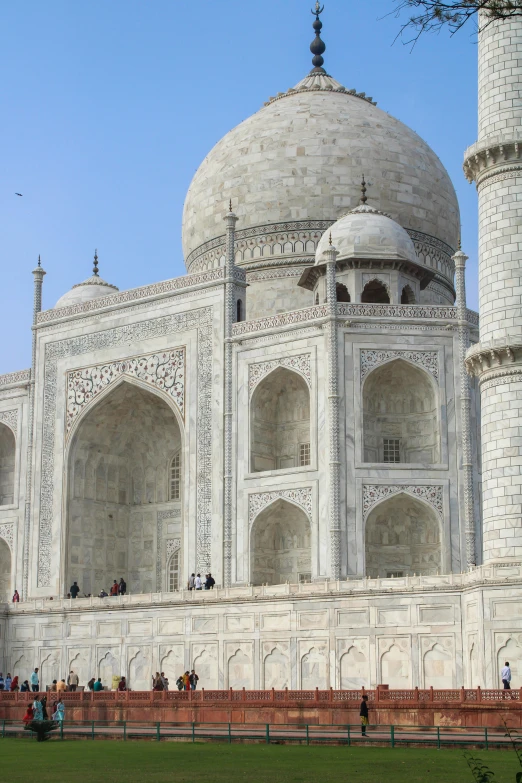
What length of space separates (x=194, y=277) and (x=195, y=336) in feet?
3.99

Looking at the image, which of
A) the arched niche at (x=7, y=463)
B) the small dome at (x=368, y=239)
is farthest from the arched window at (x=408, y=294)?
the arched niche at (x=7, y=463)

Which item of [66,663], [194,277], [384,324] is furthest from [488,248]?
[66,663]

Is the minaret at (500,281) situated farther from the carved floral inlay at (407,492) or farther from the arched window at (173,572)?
the arched window at (173,572)

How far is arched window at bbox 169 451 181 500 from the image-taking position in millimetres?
28062

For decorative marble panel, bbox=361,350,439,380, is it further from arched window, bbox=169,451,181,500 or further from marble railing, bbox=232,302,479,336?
arched window, bbox=169,451,181,500

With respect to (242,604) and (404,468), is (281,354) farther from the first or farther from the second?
(242,604)

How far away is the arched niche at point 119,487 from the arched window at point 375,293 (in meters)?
4.58

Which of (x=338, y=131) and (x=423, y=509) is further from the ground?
(x=338, y=131)

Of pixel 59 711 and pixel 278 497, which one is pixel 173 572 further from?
pixel 59 711

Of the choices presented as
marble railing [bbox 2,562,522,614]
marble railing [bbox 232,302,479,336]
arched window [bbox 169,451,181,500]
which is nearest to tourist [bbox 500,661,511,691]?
marble railing [bbox 2,562,522,614]

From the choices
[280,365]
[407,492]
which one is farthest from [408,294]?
[407,492]

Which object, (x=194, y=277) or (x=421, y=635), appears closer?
(x=421, y=635)

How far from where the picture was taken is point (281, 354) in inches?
936

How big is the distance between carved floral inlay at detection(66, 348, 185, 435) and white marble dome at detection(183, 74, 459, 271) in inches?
158
